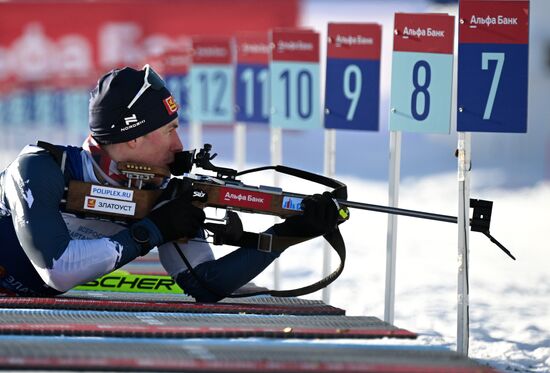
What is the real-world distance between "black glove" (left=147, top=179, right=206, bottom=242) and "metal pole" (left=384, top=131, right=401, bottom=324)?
1.50 m

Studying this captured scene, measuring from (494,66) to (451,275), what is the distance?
4224 mm

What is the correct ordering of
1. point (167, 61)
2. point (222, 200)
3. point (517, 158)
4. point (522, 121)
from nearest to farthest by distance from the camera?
1. point (222, 200)
2. point (522, 121)
3. point (167, 61)
4. point (517, 158)

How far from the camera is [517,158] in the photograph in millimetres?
17469

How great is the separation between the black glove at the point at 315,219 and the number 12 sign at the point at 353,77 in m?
2.06

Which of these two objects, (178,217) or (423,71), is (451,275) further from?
(178,217)

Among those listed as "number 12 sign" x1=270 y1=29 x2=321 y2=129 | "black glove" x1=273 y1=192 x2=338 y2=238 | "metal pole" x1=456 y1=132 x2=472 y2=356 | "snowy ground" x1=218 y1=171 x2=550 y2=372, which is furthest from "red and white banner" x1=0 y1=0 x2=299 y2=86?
"black glove" x1=273 y1=192 x2=338 y2=238

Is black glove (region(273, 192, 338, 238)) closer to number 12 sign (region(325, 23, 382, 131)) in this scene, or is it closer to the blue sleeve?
the blue sleeve

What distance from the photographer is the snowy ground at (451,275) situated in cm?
709

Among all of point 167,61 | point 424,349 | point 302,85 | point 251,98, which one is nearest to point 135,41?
point 167,61

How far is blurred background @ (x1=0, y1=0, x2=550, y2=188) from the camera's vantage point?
19.6 metres

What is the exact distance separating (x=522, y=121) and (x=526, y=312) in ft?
8.98

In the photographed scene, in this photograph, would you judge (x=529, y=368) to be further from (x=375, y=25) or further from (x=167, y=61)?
(x=167, y=61)

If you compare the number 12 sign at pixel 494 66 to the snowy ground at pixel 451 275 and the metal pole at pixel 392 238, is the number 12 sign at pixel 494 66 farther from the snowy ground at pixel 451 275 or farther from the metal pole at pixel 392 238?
the snowy ground at pixel 451 275

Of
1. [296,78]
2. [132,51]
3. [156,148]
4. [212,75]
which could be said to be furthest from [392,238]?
[132,51]
